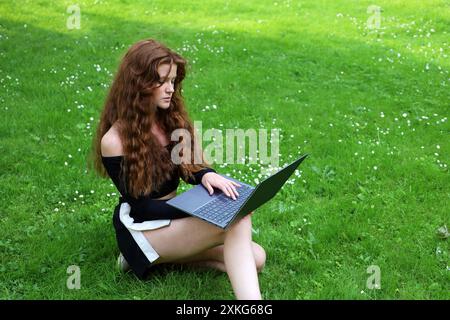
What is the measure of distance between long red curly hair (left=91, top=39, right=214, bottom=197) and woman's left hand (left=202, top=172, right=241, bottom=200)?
0.27 metres

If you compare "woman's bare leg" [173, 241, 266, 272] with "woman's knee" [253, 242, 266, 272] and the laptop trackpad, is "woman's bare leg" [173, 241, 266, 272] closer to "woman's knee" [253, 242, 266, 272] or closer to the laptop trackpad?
"woman's knee" [253, 242, 266, 272]

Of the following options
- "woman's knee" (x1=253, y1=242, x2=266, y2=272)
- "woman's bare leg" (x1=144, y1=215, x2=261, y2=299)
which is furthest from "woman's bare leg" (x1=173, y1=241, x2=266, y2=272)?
"woman's bare leg" (x1=144, y1=215, x2=261, y2=299)

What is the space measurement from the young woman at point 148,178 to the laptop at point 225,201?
0.24ft

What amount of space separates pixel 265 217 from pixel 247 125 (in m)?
2.14

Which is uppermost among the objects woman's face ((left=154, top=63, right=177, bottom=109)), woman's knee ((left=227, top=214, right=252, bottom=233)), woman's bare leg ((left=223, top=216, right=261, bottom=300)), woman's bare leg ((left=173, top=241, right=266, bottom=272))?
woman's face ((left=154, top=63, right=177, bottom=109))

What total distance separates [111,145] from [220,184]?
80 centimetres

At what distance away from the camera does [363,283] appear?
158 inches

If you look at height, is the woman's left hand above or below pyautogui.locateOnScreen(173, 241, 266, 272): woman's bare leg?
above

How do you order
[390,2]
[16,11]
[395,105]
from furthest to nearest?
[390,2] → [16,11] → [395,105]

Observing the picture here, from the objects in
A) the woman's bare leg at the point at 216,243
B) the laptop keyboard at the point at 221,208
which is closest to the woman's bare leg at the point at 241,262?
the woman's bare leg at the point at 216,243

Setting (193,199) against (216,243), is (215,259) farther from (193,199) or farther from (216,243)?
(193,199)

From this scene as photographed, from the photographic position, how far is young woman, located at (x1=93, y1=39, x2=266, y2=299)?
3551 millimetres
